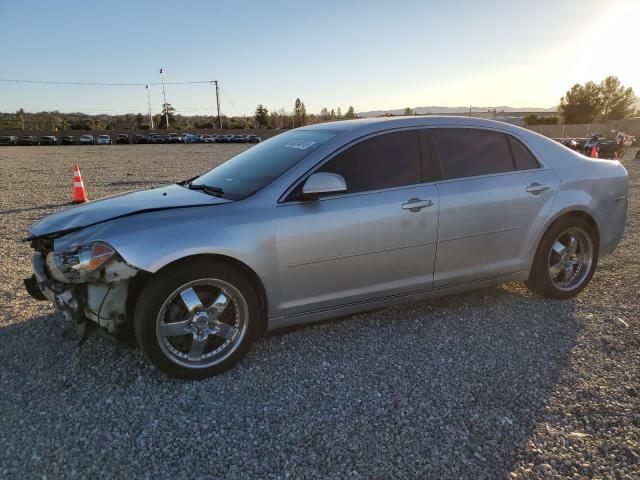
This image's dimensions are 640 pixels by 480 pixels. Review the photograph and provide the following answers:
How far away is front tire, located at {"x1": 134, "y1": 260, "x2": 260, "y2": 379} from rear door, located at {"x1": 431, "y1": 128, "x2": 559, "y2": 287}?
5.35ft

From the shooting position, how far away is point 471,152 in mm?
4141

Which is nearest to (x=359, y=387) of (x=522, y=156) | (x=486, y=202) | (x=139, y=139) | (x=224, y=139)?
(x=486, y=202)

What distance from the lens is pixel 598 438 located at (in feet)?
8.86

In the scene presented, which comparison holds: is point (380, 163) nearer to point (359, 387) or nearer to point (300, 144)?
point (300, 144)

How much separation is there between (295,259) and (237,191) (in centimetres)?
71

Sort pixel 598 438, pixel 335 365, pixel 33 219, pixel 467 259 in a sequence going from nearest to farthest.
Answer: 1. pixel 598 438
2. pixel 335 365
3. pixel 467 259
4. pixel 33 219

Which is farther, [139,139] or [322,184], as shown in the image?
[139,139]

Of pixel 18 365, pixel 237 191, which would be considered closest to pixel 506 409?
pixel 237 191

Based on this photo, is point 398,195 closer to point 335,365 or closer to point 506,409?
point 335,365

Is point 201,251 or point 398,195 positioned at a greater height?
point 398,195

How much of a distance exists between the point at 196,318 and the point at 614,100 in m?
81.8

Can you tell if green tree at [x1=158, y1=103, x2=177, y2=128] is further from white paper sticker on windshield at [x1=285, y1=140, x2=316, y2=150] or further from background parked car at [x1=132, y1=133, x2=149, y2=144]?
white paper sticker on windshield at [x1=285, y1=140, x2=316, y2=150]

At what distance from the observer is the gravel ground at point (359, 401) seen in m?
2.53

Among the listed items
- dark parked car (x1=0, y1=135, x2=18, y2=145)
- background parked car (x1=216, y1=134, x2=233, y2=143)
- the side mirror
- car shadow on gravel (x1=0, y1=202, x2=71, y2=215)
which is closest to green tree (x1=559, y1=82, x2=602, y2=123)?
background parked car (x1=216, y1=134, x2=233, y2=143)
